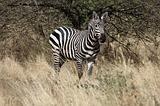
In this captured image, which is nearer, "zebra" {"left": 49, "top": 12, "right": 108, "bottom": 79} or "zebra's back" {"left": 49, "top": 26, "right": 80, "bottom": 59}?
"zebra" {"left": 49, "top": 12, "right": 108, "bottom": 79}

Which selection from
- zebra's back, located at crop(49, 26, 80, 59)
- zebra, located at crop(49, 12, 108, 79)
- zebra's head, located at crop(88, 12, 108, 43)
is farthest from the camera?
zebra's back, located at crop(49, 26, 80, 59)

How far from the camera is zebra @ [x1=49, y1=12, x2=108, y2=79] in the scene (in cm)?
1026

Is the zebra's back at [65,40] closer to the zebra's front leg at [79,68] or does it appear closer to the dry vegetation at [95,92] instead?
the zebra's front leg at [79,68]

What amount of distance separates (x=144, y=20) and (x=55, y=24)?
2582 mm

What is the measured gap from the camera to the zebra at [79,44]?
10258 mm

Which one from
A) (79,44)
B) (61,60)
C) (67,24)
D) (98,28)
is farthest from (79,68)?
(67,24)

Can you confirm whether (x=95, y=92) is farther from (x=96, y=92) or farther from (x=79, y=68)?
(x=79, y=68)

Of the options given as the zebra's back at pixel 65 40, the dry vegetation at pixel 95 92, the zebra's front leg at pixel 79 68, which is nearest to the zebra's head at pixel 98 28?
the zebra's front leg at pixel 79 68

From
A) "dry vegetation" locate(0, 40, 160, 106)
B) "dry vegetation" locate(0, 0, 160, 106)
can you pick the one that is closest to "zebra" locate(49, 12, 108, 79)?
"dry vegetation" locate(0, 0, 160, 106)

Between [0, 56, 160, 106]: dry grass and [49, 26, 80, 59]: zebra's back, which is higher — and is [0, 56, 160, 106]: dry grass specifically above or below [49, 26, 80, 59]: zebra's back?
below

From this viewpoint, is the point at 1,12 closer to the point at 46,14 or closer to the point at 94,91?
the point at 46,14

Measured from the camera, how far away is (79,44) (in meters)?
11.0

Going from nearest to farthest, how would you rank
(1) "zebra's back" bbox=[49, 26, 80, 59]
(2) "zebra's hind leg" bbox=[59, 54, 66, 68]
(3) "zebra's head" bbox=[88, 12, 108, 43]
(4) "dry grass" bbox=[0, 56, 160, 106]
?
(4) "dry grass" bbox=[0, 56, 160, 106], (3) "zebra's head" bbox=[88, 12, 108, 43], (1) "zebra's back" bbox=[49, 26, 80, 59], (2) "zebra's hind leg" bbox=[59, 54, 66, 68]

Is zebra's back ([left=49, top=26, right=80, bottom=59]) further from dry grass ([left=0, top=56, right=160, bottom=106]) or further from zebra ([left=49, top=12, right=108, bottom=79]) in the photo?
dry grass ([left=0, top=56, right=160, bottom=106])
